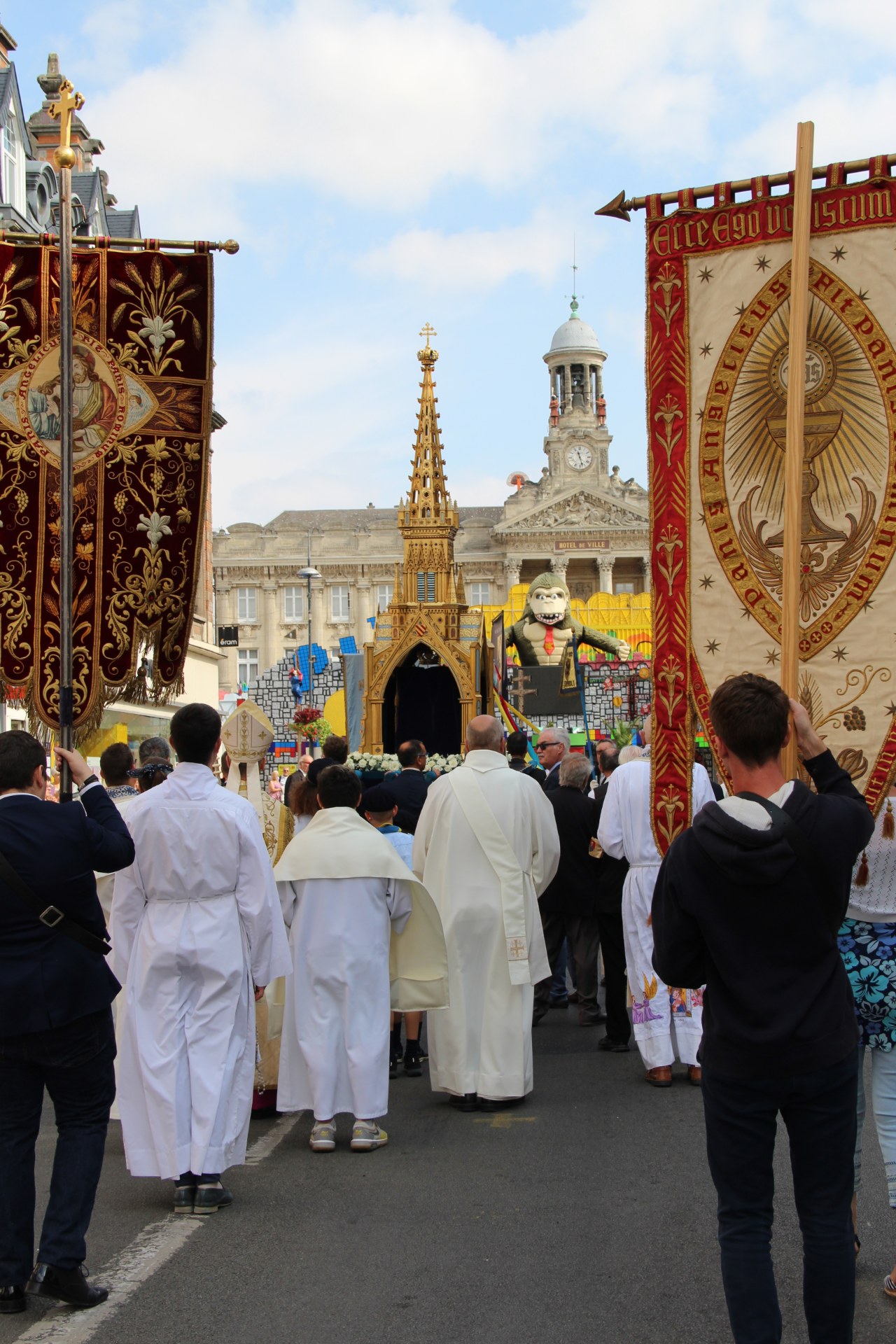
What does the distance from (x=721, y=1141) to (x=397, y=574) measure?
15190 mm

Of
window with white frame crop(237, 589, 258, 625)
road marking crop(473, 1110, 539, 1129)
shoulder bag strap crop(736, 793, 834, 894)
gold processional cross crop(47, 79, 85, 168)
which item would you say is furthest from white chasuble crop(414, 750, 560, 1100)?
window with white frame crop(237, 589, 258, 625)

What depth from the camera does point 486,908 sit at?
746 centimetres

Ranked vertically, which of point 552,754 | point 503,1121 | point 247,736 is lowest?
point 503,1121

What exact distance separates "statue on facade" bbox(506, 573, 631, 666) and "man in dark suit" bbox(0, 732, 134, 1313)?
48.6 ft

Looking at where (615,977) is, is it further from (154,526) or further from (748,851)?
(748,851)

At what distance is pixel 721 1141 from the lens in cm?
345

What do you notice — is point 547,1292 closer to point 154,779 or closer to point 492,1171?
point 492,1171

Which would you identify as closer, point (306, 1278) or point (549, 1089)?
point (306, 1278)

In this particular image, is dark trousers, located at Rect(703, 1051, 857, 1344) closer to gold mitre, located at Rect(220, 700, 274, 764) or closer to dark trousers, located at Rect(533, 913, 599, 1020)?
gold mitre, located at Rect(220, 700, 274, 764)

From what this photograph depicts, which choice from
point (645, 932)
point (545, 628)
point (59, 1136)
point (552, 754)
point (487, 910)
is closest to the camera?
point (59, 1136)

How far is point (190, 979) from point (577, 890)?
14.0 feet

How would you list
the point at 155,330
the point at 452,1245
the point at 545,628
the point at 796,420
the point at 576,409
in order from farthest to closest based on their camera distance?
the point at 576,409
the point at 545,628
the point at 155,330
the point at 452,1245
the point at 796,420

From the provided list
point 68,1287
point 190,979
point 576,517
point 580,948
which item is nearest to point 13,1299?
point 68,1287

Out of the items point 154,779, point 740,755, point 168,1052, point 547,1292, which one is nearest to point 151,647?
point 154,779
